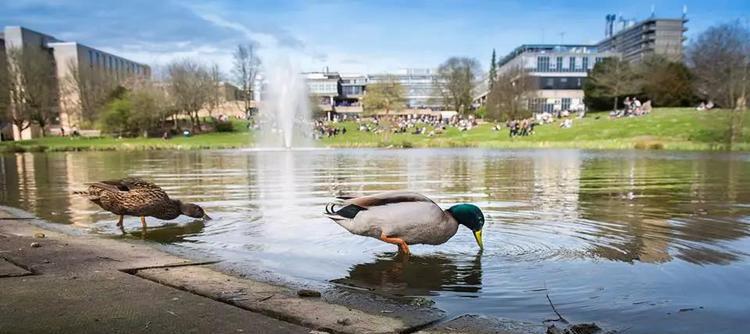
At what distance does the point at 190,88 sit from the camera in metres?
76.6

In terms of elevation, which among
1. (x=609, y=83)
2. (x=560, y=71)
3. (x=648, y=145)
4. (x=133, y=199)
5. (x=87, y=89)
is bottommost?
(x=648, y=145)

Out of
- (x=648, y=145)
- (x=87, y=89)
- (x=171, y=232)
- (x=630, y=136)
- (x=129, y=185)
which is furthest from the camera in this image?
(x=87, y=89)

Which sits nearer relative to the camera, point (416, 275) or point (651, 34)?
point (416, 275)

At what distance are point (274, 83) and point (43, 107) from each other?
133 ft

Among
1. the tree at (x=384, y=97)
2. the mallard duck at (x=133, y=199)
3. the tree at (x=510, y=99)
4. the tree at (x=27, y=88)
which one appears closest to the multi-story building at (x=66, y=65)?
the tree at (x=27, y=88)

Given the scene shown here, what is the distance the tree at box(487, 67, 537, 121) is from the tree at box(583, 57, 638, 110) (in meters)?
9.46

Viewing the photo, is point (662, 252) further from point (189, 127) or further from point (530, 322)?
point (189, 127)

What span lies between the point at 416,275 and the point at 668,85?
271 ft

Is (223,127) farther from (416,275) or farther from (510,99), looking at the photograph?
(416,275)

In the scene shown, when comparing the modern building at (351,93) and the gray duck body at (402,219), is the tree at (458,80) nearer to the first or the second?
the modern building at (351,93)

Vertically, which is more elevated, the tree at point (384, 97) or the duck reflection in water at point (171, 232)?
the tree at point (384, 97)

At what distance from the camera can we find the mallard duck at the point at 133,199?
27.9 ft

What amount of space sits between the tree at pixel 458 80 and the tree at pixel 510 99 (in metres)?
15.5

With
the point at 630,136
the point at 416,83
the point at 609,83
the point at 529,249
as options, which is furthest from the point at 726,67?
the point at 416,83
